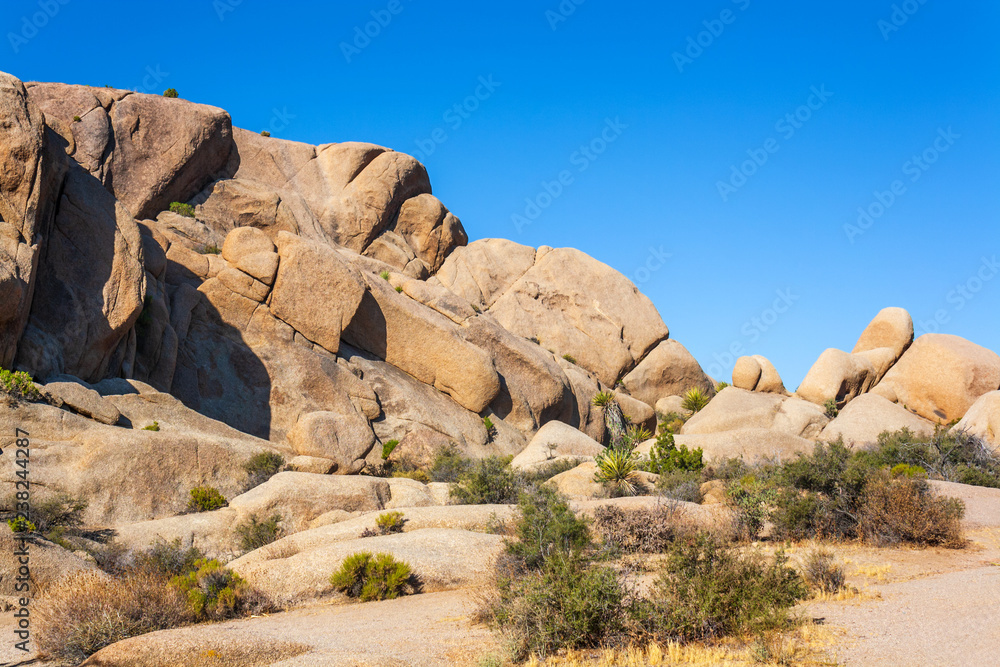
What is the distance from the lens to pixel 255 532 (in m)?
13.8

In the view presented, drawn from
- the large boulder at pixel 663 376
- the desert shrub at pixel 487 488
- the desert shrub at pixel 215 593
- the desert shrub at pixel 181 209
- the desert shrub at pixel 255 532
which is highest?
the desert shrub at pixel 181 209

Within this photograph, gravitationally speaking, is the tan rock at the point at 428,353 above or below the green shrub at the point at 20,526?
above

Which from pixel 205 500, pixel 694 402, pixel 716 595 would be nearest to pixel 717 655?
pixel 716 595

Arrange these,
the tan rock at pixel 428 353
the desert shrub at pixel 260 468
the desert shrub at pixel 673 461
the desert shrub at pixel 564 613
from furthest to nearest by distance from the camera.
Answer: the tan rock at pixel 428 353 → the desert shrub at pixel 673 461 → the desert shrub at pixel 260 468 → the desert shrub at pixel 564 613

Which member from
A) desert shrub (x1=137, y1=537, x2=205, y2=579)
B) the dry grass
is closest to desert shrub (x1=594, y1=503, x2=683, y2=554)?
the dry grass

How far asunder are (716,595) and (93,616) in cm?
686

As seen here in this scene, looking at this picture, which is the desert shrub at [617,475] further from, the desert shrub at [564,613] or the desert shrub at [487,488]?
the desert shrub at [564,613]

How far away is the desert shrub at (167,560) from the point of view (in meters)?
11.1

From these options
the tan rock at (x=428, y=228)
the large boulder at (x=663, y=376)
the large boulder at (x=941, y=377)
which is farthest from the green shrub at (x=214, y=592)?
the tan rock at (x=428, y=228)

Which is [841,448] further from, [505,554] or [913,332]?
[913,332]

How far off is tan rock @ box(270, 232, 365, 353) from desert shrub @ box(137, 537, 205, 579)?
17.0 metres

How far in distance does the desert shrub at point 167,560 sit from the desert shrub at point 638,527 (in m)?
7.20

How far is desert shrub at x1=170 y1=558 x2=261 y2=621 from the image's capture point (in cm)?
936

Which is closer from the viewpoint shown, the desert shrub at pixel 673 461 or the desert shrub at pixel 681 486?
the desert shrub at pixel 681 486
